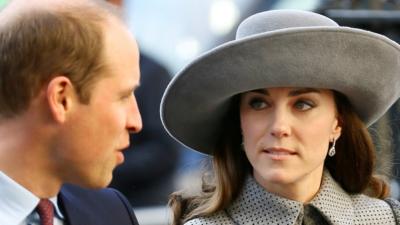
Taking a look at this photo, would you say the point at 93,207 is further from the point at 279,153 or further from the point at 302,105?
the point at 302,105

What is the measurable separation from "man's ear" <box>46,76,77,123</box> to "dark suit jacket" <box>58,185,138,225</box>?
0.35m

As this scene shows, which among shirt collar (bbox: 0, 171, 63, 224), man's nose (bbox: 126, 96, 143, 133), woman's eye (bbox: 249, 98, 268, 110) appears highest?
man's nose (bbox: 126, 96, 143, 133)

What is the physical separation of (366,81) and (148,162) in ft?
6.95

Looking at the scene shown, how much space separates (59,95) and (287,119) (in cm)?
79

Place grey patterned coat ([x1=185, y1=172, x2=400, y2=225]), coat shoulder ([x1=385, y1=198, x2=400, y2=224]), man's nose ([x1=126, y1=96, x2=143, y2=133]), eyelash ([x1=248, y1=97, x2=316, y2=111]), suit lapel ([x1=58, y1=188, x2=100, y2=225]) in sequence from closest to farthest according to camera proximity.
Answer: man's nose ([x1=126, y1=96, x2=143, y2=133]) → suit lapel ([x1=58, y1=188, x2=100, y2=225]) → eyelash ([x1=248, y1=97, x2=316, y2=111]) → grey patterned coat ([x1=185, y1=172, x2=400, y2=225]) → coat shoulder ([x1=385, y1=198, x2=400, y2=224])

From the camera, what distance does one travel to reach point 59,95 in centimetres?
268

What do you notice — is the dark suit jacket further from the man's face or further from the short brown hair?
the short brown hair

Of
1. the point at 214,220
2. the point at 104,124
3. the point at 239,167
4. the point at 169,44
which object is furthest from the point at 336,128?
the point at 169,44

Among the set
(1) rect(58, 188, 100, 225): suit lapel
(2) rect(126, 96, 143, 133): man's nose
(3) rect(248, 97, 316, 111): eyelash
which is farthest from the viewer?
(3) rect(248, 97, 316, 111): eyelash

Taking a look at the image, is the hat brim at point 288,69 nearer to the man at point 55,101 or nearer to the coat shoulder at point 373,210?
the coat shoulder at point 373,210

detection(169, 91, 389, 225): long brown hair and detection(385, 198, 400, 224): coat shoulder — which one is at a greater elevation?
detection(169, 91, 389, 225): long brown hair

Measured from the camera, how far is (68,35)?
8.79 ft

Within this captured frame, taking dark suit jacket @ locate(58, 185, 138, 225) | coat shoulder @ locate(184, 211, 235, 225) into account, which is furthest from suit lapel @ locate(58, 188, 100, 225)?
coat shoulder @ locate(184, 211, 235, 225)

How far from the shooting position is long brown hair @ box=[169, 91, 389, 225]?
134 inches
